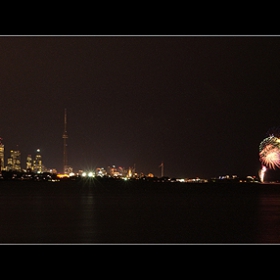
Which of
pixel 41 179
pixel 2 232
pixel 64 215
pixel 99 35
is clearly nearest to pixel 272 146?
pixel 64 215

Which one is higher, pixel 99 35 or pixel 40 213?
pixel 99 35

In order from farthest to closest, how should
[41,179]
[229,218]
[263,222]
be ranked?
1. [41,179]
2. [229,218]
3. [263,222]

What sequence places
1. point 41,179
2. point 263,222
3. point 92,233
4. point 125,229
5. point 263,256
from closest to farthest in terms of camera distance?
point 263,256 → point 92,233 → point 125,229 → point 263,222 → point 41,179

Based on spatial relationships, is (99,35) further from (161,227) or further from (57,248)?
(161,227)

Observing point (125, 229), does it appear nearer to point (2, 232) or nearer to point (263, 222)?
point (2, 232)

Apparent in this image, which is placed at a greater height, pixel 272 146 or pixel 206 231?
pixel 272 146

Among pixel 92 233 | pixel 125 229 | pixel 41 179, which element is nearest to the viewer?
pixel 92 233

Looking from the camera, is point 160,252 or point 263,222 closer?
point 160,252

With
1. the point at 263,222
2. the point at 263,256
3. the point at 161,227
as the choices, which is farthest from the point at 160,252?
the point at 263,222

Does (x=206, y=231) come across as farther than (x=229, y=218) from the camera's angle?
No
